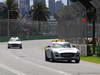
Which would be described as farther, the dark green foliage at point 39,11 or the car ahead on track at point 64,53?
the dark green foliage at point 39,11

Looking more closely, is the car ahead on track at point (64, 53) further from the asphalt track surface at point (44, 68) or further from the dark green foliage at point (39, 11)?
the dark green foliage at point (39, 11)

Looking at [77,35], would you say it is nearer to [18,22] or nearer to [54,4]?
[18,22]

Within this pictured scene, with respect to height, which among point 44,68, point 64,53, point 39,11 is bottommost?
point 44,68

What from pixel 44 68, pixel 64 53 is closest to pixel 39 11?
pixel 64 53

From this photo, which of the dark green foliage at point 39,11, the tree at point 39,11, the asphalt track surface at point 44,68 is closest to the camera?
the asphalt track surface at point 44,68

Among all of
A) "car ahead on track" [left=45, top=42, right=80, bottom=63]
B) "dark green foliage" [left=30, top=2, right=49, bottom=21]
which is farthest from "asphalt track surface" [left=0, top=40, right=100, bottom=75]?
"dark green foliage" [left=30, top=2, right=49, bottom=21]

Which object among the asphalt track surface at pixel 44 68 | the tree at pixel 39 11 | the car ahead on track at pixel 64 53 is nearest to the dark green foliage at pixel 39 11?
the tree at pixel 39 11

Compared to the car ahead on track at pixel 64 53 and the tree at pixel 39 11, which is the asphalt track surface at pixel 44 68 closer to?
the car ahead on track at pixel 64 53

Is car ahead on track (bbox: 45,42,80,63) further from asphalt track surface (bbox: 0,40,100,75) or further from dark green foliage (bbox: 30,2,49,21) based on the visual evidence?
dark green foliage (bbox: 30,2,49,21)

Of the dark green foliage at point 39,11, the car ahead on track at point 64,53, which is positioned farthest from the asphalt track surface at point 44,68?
the dark green foliage at point 39,11

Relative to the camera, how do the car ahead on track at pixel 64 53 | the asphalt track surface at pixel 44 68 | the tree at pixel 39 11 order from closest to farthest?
1. the asphalt track surface at pixel 44 68
2. the car ahead on track at pixel 64 53
3. the tree at pixel 39 11

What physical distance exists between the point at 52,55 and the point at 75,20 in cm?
3415

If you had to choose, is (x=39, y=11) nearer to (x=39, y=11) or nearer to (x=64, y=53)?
(x=39, y=11)

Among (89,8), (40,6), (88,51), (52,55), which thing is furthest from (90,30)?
(40,6)
